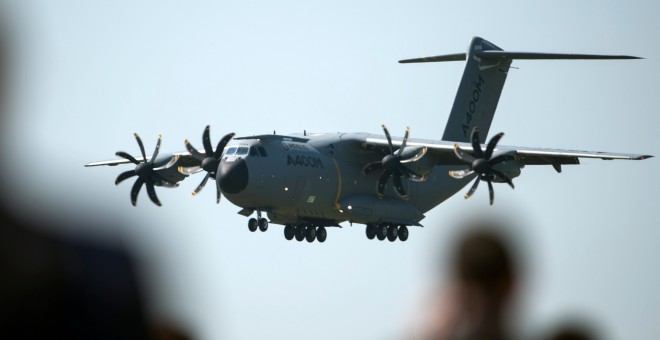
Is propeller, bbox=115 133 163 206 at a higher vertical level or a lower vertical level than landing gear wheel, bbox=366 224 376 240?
higher

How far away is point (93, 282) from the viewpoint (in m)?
1.82

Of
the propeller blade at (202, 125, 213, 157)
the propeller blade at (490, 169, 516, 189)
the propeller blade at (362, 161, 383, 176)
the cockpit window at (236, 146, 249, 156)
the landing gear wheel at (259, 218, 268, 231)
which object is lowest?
the landing gear wheel at (259, 218, 268, 231)

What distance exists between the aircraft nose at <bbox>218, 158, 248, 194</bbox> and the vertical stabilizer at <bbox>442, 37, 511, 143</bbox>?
42.1ft

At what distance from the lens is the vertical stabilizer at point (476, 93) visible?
44.5 m

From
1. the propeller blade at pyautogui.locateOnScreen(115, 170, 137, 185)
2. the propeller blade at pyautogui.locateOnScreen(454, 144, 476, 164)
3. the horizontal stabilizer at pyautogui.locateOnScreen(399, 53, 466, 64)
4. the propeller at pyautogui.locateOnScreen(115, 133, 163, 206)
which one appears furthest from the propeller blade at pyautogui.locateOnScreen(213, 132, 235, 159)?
the horizontal stabilizer at pyautogui.locateOnScreen(399, 53, 466, 64)

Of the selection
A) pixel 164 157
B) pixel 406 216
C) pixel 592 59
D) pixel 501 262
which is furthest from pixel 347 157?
pixel 501 262

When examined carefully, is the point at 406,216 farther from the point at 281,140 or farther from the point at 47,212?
the point at 47,212

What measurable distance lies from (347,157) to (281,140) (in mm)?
3390

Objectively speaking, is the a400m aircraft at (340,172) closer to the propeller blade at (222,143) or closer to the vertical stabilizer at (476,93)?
the propeller blade at (222,143)

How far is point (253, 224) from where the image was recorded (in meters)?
37.0

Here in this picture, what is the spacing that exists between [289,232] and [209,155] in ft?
14.0

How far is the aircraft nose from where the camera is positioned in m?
33.5

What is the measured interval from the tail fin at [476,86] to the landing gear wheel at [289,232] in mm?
8802

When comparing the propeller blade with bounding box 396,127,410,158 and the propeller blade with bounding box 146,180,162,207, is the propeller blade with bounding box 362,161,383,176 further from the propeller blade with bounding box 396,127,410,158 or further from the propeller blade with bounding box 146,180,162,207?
the propeller blade with bounding box 146,180,162,207
